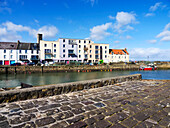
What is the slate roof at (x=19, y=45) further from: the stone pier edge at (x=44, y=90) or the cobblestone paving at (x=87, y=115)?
the cobblestone paving at (x=87, y=115)

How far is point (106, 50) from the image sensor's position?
70.1m

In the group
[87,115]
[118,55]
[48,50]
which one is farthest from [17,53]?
[87,115]

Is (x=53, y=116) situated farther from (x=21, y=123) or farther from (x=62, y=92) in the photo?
(x=62, y=92)

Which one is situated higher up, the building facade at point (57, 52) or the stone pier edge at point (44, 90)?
the building facade at point (57, 52)

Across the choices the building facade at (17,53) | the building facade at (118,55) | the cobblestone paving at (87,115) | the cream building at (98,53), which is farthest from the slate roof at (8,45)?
the cobblestone paving at (87,115)

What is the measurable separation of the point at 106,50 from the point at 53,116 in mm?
69022

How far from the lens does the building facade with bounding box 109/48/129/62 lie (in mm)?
72269

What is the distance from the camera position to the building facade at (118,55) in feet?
237

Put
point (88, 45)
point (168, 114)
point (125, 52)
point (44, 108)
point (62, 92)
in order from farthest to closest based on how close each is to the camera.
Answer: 1. point (125, 52)
2. point (88, 45)
3. point (62, 92)
4. point (44, 108)
5. point (168, 114)

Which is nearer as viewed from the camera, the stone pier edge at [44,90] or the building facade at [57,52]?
the stone pier edge at [44,90]

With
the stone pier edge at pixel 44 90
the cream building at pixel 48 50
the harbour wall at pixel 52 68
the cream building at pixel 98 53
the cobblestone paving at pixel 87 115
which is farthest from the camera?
the cream building at pixel 98 53

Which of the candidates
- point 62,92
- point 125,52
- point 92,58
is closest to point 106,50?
point 92,58

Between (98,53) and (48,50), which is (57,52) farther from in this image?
(98,53)

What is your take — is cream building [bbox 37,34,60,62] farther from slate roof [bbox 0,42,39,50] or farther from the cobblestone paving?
the cobblestone paving
